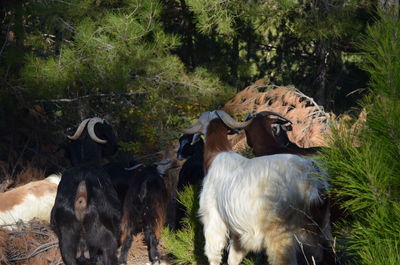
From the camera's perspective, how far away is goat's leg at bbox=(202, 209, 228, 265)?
6195 mm

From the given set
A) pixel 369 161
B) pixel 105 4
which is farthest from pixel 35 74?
pixel 369 161

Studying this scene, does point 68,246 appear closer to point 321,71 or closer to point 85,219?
point 85,219

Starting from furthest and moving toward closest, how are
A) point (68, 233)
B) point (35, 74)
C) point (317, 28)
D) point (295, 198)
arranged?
point (317, 28) → point (35, 74) → point (68, 233) → point (295, 198)

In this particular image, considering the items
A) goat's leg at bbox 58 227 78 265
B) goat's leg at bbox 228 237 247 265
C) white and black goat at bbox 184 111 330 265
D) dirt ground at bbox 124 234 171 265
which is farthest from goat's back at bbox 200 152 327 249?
dirt ground at bbox 124 234 171 265

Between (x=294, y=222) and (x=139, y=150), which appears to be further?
(x=139, y=150)

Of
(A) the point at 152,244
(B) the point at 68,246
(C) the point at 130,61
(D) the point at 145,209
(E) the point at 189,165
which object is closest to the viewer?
(B) the point at 68,246

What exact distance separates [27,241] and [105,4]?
506 centimetres

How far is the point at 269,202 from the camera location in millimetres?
5355

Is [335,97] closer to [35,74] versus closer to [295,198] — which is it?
[35,74]

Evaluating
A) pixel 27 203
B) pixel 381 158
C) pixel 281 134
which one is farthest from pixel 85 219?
pixel 381 158

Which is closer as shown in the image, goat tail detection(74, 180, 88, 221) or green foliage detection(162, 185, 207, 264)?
goat tail detection(74, 180, 88, 221)

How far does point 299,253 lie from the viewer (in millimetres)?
5613

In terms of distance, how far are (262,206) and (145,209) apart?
308cm

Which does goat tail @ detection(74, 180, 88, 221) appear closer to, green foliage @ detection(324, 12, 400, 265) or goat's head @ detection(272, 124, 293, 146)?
goat's head @ detection(272, 124, 293, 146)
